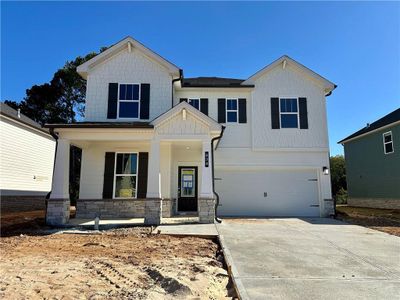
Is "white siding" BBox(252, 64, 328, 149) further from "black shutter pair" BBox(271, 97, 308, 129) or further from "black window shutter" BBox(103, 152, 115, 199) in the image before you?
"black window shutter" BBox(103, 152, 115, 199)

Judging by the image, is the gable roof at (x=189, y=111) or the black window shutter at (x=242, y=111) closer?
the gable roof at (x=189, y=111)

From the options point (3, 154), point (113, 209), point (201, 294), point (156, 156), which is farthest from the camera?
point (3, 154)

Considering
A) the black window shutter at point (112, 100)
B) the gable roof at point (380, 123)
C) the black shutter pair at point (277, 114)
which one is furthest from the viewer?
the gable roof at point (380, 123)

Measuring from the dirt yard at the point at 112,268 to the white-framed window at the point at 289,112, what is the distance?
839cm

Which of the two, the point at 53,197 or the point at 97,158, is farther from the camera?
the point at 97,158

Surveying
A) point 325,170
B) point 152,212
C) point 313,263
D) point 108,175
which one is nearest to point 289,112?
point 325,170

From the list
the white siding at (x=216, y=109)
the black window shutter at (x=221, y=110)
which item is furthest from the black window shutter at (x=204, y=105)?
the black window shutter at (x=221, y=110)

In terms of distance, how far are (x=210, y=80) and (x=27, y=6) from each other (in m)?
9.52

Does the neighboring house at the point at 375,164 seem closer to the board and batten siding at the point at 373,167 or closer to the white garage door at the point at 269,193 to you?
the board and batten siding at the point at 373,167

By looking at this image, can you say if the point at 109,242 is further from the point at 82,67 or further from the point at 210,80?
the point at 210,80

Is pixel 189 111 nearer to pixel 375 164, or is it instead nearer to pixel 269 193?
pixel 269 193

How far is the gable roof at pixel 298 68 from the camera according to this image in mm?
14211

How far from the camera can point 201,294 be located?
13.2 ft

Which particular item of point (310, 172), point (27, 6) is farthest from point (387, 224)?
point (27, 6)
